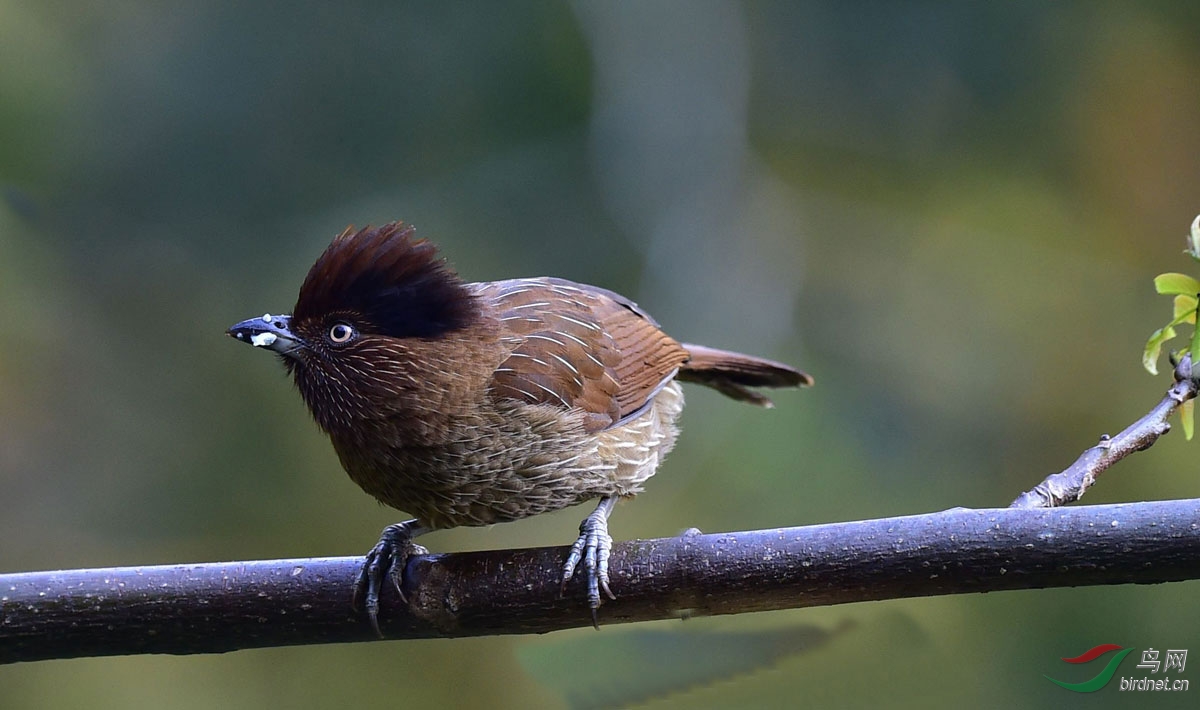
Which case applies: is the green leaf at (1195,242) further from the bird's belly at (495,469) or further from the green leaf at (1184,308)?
the bird's belly at (495,469)

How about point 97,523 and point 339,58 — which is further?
point 339,58

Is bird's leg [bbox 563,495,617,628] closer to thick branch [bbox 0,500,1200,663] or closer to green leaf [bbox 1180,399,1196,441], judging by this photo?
thick branch [bbox 0,500,1200,663]

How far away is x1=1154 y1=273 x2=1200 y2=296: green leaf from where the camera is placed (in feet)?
8.42

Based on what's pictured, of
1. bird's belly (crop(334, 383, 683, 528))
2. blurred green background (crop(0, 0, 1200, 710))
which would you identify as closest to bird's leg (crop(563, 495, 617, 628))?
bird's belly (crop(334, 383, 683, 528))

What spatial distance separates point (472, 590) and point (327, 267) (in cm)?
97

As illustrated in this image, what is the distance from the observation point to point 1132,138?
6.30m

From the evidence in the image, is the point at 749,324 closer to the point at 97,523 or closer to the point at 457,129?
the point at 457,129

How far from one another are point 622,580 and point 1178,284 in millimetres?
1410

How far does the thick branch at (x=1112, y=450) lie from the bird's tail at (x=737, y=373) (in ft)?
5.60

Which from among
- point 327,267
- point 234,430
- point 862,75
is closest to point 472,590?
point 327,267

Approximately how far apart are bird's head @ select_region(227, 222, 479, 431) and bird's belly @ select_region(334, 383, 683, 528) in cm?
17

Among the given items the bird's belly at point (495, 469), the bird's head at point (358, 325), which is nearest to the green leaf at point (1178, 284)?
the bird's belly at point (495, 469)

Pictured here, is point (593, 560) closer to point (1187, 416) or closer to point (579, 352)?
point (579, 352)

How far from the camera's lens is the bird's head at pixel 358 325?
132 inches
